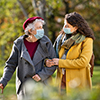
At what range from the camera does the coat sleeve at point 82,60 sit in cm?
427

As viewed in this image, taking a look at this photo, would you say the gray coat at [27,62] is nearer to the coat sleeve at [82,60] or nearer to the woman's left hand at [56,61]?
the woman's left hand at [56,61]

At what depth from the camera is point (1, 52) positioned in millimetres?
30656

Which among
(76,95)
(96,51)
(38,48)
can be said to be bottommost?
(96,51)

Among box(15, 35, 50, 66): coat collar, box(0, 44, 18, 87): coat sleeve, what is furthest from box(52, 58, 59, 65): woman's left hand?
box(0, 44, 18, 87): coat sleeve

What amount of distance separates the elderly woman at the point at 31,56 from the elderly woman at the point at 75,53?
23 cm

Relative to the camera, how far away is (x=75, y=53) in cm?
435

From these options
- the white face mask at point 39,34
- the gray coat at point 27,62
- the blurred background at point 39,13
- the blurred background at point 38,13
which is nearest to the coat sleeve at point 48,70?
the gray coat at point 27,62

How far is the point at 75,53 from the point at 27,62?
823mm

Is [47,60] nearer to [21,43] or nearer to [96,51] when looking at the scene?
[21,43]

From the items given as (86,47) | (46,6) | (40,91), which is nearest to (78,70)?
(86,47)

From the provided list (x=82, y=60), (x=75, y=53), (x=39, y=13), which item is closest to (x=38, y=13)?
(x=39, y=13)

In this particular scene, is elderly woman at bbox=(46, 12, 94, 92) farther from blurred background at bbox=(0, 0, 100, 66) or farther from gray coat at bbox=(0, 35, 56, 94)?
blurred background at bbox=(0, 0, 100, 66)

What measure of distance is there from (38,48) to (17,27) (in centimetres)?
1639

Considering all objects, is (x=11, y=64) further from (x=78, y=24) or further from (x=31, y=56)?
(x=78, y=24)
